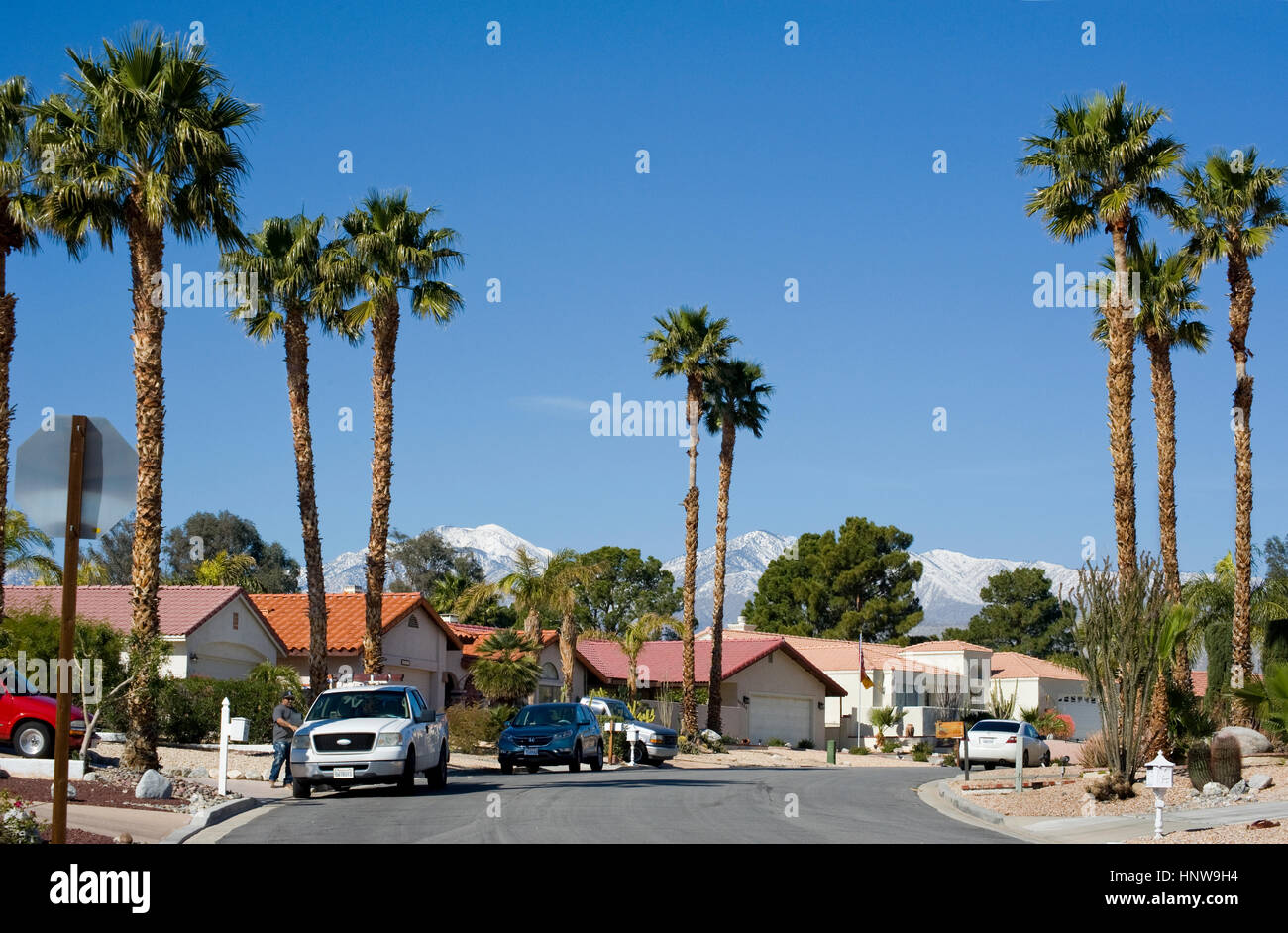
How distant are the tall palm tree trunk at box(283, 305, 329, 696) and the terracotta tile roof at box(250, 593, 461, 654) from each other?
32.4ft

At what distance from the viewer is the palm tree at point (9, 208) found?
82.3 feet

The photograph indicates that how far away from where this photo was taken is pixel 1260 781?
2203 centimetres

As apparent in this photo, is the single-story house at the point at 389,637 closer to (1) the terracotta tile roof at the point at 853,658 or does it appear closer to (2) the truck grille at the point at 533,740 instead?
(2) the truck grille at the point at 533,740

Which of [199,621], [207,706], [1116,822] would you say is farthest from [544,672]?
[1116,822]

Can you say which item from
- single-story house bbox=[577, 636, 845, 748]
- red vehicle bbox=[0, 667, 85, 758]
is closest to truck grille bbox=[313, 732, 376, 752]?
red vehicle bbox=[0, 667, 85, 758]

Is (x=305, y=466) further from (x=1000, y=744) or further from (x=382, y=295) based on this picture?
(x=1000, y=744)

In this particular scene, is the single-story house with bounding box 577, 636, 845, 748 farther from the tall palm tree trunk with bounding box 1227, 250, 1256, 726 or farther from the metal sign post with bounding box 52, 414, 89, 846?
the metal sign post with bounding box 52, 414, 89, 846

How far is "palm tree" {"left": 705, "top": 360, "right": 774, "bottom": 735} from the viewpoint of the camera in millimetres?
48812

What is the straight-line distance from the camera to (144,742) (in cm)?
2195

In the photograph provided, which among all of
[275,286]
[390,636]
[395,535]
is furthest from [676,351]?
[395,535]

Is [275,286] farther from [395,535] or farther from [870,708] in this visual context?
[395,535]

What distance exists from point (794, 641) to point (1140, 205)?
156ft

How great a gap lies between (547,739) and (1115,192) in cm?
1681
